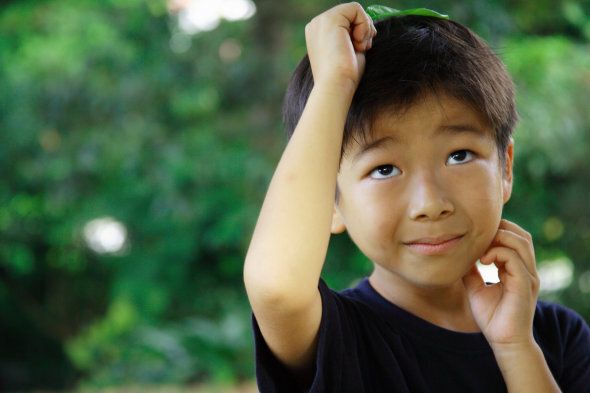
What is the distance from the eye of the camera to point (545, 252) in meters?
3.70

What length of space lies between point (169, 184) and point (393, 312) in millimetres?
2900

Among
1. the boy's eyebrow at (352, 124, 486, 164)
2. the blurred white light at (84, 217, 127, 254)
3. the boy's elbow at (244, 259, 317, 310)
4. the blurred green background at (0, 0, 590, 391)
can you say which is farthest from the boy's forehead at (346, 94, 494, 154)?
the blurred white light at (84, 217, 127, 254)

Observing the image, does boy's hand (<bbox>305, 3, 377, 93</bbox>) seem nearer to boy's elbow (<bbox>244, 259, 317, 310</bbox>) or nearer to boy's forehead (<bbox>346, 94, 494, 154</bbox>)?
boy's forehead (<bbox>346, 94, 494, 154</bbox>)

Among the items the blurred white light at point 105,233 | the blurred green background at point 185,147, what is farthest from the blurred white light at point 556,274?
the blurred white light at point 105,233

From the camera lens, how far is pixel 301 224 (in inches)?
30.8

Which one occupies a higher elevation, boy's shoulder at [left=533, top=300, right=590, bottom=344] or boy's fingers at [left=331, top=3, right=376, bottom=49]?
boy's fingers at [left=331, top=3, right=376, bottom=49]

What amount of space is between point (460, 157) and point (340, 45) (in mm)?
195

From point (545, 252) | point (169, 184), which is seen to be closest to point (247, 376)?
point (169, 184)

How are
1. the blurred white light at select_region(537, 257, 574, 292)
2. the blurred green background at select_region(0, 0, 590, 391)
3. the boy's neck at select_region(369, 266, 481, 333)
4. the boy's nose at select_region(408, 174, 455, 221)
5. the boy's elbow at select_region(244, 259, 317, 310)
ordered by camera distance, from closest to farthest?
1. the boy's elbow at select_region(244, 259, 317, 310)
2. the boy's nose at select_region(408, 174, 455, 221)
3. the boy's neck at select_region(369, 266, 481, 333)
4. the blurred green background at select_region(0, 0, 590, 391)
5. the blurred white light at select_region(537, 257, 574, 292)

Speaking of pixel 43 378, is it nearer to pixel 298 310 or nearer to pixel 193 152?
pixel 193 152

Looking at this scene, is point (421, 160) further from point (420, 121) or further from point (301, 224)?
point (301, 224)

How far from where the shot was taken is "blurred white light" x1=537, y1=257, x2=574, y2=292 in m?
3.68

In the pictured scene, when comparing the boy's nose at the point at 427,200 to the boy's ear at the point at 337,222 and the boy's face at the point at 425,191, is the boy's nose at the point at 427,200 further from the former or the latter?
the boy's ear at the point at 337,222

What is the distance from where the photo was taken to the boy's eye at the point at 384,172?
91 centimetres
